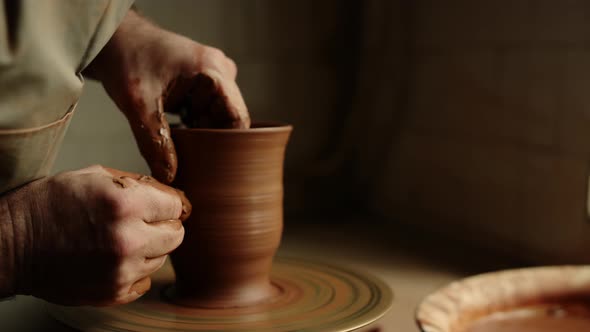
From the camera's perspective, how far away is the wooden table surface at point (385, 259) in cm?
124

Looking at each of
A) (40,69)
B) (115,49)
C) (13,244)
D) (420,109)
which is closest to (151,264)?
(13,244)

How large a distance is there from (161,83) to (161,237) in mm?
312

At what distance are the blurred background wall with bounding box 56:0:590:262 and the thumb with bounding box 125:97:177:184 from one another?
70 centimetres

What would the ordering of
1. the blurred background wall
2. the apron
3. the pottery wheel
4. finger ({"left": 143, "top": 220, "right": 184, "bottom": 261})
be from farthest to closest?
the blurred background wall, the pottery wheel, finger ({"left": 143, "top": 220, "right": 184, "bottom": 261}), the apron

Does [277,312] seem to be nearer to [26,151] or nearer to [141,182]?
[141,182]

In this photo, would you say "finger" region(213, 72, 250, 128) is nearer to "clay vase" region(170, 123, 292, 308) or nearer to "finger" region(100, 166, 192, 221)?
"clay vase" region(170, 123, 292, 308)

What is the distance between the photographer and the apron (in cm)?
85

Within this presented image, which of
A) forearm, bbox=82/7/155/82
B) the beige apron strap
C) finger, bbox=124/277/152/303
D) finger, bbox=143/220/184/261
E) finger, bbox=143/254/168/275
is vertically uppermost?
forearm, bbox=82/7/155/82

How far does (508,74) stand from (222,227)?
796 millimetres

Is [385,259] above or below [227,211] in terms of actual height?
below

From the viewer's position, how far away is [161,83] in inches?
46.9

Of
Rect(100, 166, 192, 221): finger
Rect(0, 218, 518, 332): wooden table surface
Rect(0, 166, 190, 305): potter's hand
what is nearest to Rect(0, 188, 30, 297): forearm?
Rect(0, 166, 190, 305): potter's hand

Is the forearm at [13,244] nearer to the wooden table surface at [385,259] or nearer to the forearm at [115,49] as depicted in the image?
the wooden table surface at [385,259]

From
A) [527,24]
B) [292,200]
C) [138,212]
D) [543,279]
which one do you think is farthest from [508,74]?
[138,212]
